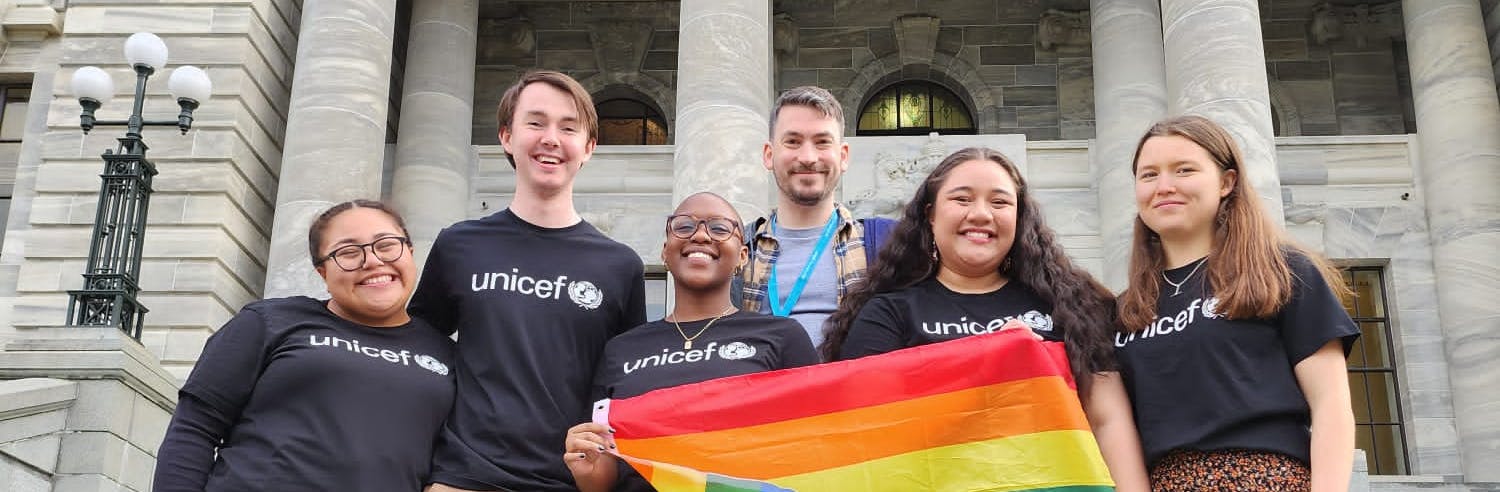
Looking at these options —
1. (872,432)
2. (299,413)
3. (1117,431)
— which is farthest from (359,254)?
(1117,431)

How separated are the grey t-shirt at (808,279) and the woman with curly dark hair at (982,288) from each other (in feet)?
1.54

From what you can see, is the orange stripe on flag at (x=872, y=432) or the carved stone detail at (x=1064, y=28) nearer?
the orange stripe on flag at (x=872, y=432)

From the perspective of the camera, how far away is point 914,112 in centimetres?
2420

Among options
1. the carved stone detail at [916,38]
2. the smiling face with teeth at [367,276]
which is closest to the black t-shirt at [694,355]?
the smiling face with teeth at [367,276]

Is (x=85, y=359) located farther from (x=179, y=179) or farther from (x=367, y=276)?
(x=367, y=276)

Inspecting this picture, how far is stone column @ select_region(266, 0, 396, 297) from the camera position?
1666 cm

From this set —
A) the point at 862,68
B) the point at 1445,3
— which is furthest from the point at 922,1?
the point at 1445,3

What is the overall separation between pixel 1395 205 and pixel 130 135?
17125mm

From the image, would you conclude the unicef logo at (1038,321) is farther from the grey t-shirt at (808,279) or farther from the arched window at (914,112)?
the arched window at (914,112)

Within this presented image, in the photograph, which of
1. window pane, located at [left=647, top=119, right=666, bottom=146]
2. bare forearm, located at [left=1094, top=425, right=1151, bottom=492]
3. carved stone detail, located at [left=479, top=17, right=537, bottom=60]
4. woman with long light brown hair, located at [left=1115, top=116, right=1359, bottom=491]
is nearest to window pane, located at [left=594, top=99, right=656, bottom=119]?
window pane, located at [left=647, top=119, right=666, bottom=146]

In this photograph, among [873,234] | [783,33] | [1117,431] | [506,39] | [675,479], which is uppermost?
[506,39]

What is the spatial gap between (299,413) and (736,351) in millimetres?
1662

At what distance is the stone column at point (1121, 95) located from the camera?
1952 centimetres

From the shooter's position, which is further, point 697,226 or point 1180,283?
point 697,226
